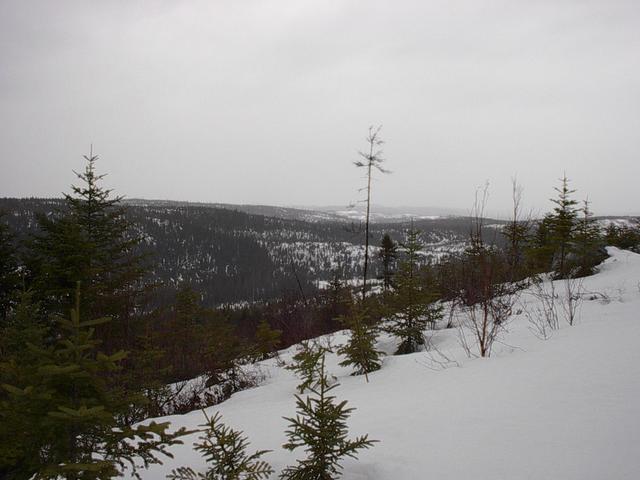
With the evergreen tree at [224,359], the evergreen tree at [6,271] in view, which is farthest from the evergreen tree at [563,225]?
the evergreen tree at [6,271]

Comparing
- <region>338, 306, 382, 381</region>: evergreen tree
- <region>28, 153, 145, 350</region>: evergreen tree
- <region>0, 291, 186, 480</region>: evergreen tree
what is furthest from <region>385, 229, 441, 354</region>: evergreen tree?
<region>28, 153, 145, 350</region>: evergreen tree

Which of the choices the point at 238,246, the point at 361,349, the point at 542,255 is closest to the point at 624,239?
the point at 542,255

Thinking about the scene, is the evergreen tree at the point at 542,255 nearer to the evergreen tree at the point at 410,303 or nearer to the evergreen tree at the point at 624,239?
the evergreen tree at the point at 624,239

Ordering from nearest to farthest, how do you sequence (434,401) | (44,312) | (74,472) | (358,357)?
(74,472) < (434,401) < (358,357) < (44,312)

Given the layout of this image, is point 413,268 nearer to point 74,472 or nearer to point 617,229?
point 74,472

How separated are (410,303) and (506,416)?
15.7 feet

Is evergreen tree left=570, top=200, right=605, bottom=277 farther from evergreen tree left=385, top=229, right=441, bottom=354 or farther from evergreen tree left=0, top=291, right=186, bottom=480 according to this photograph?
evergreen tree left=0, top=291, right=186, bottom=480

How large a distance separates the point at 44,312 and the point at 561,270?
62.1 ft

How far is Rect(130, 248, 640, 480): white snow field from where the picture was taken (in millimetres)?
2178

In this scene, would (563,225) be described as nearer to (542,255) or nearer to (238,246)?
(542,255)

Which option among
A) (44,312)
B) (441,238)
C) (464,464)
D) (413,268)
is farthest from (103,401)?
(441,238)

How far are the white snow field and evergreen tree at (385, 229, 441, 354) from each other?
7.33 feet

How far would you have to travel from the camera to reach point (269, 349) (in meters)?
12.4

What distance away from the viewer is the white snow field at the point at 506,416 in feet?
7.14
